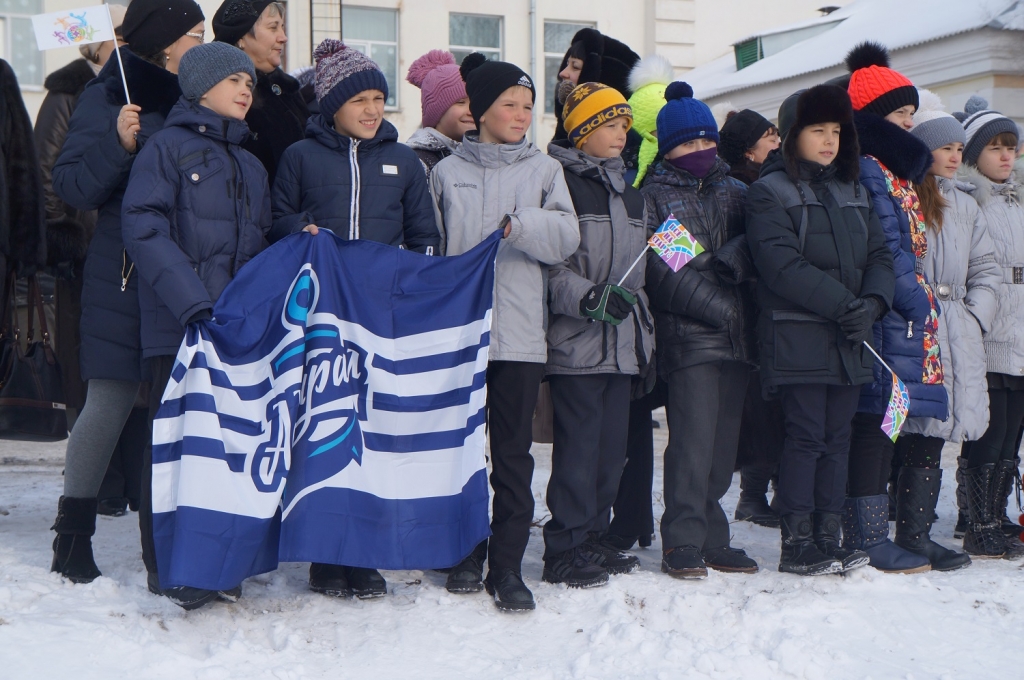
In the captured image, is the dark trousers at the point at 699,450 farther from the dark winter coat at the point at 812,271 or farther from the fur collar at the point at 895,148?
the fur collar at the point at 895,148

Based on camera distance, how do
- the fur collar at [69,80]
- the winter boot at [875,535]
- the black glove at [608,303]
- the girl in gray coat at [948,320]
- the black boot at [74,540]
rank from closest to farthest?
1. the black boot at [74,540]
2. the black glove at [608,303]
3. the winter boot at [875,535]
4. the girl in gray coat at [948,320]
5. the fur collar at [69,80]

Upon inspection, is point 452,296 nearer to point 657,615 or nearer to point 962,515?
point 657,615

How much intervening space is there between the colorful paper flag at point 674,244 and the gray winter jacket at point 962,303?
135 cm

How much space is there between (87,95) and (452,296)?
155 centimetres

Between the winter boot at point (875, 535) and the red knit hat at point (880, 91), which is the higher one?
the red knit hat at point (880, 91)

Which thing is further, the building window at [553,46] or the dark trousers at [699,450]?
the building window at [553,46]

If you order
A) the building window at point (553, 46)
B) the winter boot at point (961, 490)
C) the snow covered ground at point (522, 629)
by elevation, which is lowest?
the snow covered ground at point (522, 629)

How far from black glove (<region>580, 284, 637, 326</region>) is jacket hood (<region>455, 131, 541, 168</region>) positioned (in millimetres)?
600

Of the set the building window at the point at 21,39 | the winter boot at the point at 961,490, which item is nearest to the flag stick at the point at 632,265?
the winter boot at the point at 961,490

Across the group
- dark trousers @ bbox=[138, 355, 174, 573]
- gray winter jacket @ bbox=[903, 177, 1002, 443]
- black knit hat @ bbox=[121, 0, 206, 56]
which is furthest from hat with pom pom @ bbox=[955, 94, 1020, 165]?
dark trousers @ bbox=[138, 355, 174, 573]

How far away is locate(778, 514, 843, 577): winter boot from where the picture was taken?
4.73 metres

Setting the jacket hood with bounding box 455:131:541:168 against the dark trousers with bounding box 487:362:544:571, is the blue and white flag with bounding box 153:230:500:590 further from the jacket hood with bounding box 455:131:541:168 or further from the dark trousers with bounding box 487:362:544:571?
the jacket hood with bounding box 455:131:541:168

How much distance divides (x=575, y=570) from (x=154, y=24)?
260cm

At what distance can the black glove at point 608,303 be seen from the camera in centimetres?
437
